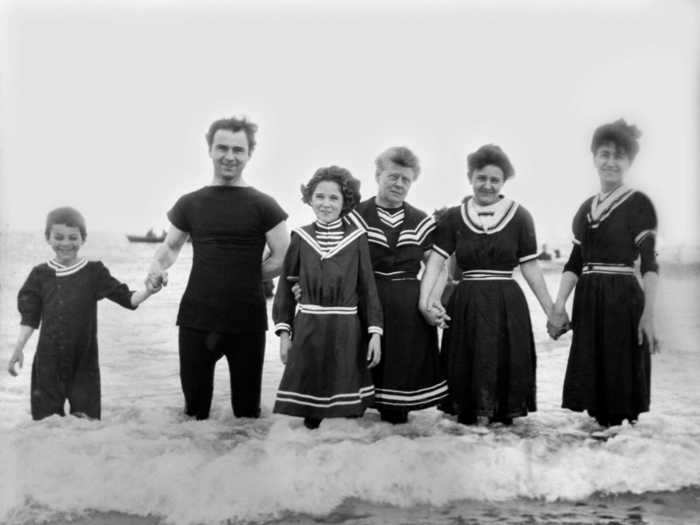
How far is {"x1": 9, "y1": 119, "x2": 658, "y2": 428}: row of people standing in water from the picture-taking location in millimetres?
3467

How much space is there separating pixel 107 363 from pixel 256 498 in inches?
49.1

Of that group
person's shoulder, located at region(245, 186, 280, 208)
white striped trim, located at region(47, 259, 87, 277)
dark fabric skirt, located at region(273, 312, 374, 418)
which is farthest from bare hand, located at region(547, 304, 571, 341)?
white striped trim, located at region(47, 259, 87, 277)

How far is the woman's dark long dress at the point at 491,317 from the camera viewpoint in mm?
3617

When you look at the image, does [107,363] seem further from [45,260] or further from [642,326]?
[642,326]

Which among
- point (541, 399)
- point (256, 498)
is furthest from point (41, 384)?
point (541, 399)

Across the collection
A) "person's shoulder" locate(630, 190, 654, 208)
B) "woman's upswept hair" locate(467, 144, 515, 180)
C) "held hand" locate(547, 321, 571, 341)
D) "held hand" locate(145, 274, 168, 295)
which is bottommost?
"held hand" locate(547, 321, 571, 341)

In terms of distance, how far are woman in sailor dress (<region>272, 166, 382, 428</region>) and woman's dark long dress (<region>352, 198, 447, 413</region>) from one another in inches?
5.0

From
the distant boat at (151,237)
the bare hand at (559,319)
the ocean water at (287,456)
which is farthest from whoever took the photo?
the distant boat at (151,237)

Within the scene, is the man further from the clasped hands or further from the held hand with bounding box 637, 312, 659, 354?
the held hand with bounding box 637, 312, 659, 354

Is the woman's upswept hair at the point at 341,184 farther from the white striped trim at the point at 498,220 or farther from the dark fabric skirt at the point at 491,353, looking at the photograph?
the dark fabric skirt at the point at 491,353

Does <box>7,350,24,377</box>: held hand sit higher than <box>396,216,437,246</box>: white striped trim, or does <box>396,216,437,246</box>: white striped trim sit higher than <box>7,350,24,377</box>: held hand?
<box>396,216,437,246</box>: white striped trim

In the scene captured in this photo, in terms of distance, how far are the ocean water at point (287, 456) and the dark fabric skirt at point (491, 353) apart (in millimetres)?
124

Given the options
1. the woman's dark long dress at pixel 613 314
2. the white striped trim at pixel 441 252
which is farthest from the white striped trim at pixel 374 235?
the woman's dark long dress at pixel 613 314

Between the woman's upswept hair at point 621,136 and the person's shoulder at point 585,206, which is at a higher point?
the woman's upswept hair at point 621,136
